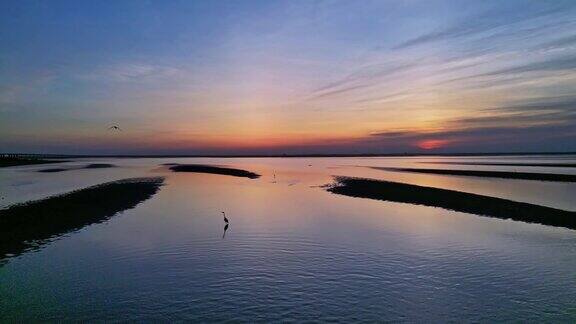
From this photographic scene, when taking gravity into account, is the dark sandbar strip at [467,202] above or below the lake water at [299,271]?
above

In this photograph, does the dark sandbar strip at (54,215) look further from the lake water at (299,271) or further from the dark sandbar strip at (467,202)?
the dark sandbar strip at (467,202)

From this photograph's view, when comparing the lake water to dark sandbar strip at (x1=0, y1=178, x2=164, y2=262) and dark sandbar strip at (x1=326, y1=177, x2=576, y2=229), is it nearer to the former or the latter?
dark sandbar strip at (x1=0, y1=178, x2=164, y2=262)

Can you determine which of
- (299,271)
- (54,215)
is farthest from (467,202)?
(54,215)

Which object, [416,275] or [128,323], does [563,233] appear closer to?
[416,275]

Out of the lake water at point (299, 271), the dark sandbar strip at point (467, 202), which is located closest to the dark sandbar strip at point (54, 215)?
the lake water at point (299, 271)

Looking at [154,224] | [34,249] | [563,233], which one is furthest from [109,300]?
[563,233]

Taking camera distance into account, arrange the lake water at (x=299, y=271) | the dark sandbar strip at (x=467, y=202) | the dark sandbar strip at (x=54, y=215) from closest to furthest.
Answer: the lake water at (x=299, y=271) < the dark sandbar strip at (x=54, y=215) < the dark sandbar strip at (x=467, y=202)
